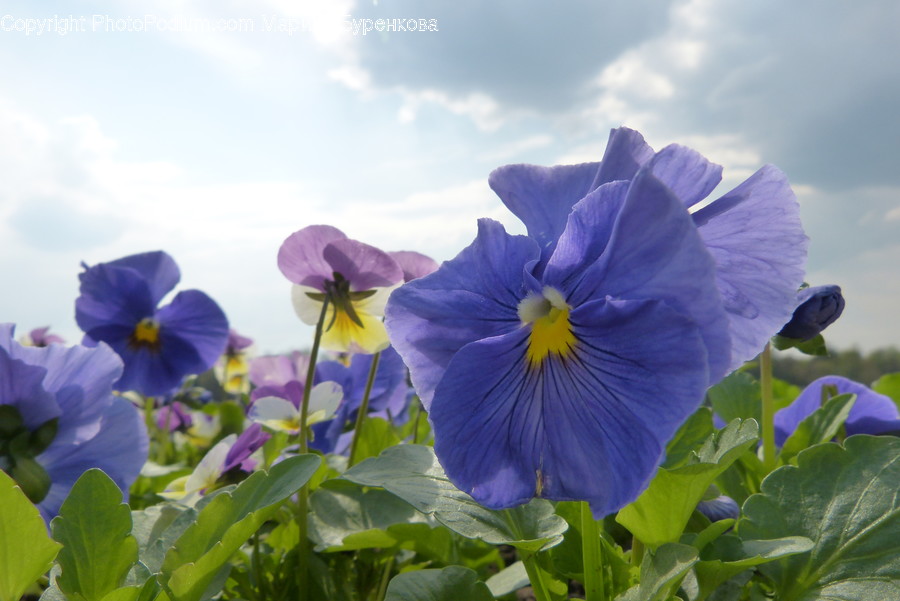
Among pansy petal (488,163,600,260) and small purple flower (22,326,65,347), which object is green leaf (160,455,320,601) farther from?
small purple flower (22,326,65,347)

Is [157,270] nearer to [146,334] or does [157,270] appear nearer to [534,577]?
[146,334]

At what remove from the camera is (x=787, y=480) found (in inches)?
30.4

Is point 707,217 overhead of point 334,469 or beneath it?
overhead

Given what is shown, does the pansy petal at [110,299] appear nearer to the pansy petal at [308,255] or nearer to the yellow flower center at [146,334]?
the yellow flower center at [146,334]

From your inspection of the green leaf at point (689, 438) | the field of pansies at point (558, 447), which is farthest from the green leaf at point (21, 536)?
the green leaf at point (689, 438)

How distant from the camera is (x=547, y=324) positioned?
64 cm

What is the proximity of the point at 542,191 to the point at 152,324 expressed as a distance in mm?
1518

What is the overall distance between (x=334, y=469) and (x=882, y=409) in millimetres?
976

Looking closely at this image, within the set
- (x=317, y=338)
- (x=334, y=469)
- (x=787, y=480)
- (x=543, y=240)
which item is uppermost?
(x=543, y=240)

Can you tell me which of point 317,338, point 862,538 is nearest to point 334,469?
point 317,338

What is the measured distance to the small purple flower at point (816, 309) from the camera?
0.98 meters

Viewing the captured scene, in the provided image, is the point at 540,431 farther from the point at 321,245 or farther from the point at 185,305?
the point at 185,305

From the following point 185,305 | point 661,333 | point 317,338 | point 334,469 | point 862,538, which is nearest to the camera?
point 661,333

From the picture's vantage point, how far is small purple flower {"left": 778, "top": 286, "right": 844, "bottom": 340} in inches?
38.7
